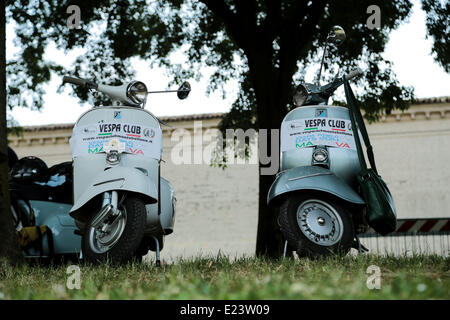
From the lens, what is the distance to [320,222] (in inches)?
179

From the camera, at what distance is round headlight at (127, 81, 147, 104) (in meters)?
4.96

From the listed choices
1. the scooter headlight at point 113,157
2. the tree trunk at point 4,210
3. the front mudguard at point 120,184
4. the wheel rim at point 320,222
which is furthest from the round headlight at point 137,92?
the wheel rim at point 320,222

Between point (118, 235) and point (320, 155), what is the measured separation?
5.50 ft

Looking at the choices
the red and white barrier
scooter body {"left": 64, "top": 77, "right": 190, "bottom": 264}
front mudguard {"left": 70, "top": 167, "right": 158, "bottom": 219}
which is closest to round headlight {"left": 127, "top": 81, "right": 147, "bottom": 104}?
scooter body {"left": 64, "top": 77, "right": 190, "bottom": 264}

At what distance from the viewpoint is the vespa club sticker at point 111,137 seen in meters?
4.79

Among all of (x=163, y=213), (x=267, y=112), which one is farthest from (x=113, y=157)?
(x=267, y=112)

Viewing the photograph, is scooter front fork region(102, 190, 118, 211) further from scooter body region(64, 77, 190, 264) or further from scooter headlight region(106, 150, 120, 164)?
scooter headlight region(106, 150, 120, 164)

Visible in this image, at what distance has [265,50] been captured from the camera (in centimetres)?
887

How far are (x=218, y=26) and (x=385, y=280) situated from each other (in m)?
8.16

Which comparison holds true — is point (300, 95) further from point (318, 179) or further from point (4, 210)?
point (4, 210)

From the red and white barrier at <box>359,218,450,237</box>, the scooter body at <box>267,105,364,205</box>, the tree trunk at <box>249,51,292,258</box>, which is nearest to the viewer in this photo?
the scooter body at <box>267,105,364,205</box>

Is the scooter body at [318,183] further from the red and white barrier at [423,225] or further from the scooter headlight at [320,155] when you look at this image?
the red and white barrier at [423,225]

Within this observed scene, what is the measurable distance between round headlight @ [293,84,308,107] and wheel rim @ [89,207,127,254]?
172cm

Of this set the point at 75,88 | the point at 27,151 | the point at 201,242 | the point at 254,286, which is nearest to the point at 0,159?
the point at 254,286
